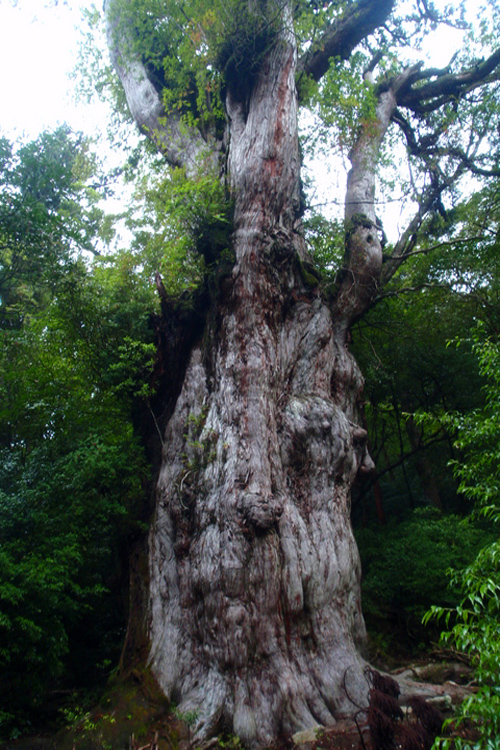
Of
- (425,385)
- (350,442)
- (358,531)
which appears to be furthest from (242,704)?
(425,385)

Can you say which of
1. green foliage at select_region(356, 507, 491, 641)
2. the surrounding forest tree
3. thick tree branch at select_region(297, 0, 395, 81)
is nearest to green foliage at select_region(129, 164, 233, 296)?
the surrounding forest tree

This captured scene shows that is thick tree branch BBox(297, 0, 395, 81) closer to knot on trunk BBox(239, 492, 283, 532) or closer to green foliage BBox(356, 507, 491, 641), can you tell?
knot on trunk BBox(239, 492, 283, 532)

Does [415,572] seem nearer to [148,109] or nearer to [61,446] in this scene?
[61,446]

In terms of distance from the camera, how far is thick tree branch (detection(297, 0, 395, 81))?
915 centimetres

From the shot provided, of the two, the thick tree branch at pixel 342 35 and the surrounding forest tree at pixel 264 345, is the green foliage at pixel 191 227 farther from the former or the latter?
the thick tree branch at pixel 342 35

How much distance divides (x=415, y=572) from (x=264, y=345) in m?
4.48

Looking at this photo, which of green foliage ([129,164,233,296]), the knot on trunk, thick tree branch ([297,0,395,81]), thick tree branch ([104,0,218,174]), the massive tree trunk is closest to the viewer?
the massive tree trunk

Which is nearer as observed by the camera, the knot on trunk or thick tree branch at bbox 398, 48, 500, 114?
the knot on trunk

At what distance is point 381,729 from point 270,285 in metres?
5.13

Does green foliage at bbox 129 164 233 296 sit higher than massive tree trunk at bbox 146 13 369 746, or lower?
higher

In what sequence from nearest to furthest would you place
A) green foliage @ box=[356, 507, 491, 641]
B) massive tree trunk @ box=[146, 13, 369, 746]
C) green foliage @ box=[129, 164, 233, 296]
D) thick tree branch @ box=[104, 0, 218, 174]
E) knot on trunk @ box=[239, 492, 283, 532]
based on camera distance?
1. massive tree trunk @ box=[146, 13, 369, 746]
2. knot on trunk @ box=[239, 492, 283, 532]
3. green foliage @ box=[129, 164, 233, 296]
4. green foliage @ box=[356, 507, 491, 641]
5. thick tree branch @ box=[104, 0, 218, 174]

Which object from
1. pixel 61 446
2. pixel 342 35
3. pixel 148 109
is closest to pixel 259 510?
pixel 61 446

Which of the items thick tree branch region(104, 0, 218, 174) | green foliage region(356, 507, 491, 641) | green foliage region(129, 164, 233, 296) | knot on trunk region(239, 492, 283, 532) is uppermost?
thick tree branch region(104, 0, 218, 174)

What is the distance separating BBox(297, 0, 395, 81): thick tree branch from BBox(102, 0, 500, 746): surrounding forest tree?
0.03 metres
